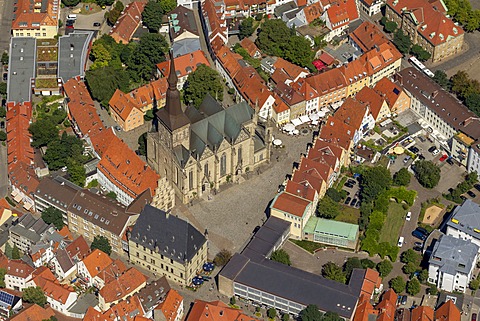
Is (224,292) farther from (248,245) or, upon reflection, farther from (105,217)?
(105,217)

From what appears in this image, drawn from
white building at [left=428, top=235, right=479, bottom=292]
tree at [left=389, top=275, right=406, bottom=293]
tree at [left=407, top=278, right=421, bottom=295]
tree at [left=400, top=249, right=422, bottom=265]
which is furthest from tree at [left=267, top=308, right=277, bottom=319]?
white building at [left=428, top=235, right=479, bottom=292]

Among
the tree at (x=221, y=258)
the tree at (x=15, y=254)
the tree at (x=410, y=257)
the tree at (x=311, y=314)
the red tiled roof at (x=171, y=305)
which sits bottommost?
the tree at (x=410, y=257)

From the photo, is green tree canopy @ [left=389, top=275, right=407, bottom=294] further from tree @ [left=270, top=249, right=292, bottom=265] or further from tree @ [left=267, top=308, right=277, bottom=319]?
tree @ [left=267, top=308, right=277, bottom=319]

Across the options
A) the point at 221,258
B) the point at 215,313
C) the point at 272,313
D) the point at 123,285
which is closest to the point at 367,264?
the point at 272,313

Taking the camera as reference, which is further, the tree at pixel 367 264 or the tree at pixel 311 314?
the tree at pixel 367 264

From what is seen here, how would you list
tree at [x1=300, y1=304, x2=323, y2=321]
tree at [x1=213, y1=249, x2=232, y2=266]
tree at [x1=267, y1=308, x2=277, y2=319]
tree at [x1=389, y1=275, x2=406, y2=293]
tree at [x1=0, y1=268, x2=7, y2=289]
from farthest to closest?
tree at [x1=213, y1=249, x2=232, y2=266] < tree at [x1=0, y1=268, x2=7, y2=289] < tree at [x1=389, y1=275, x2=406, y2=293] < tree at [x1=267, y1=308, x2=277, y2=319] < tree at [x1=300, y1=304, x2=323, y2=321]

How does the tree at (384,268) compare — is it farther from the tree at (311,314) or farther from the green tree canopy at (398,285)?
the tree at (311,314)

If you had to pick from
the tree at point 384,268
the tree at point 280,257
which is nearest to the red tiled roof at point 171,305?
the tree at point 280,257
